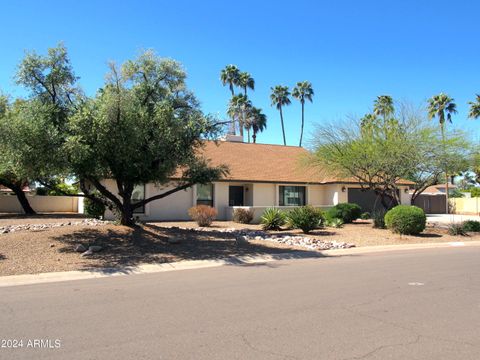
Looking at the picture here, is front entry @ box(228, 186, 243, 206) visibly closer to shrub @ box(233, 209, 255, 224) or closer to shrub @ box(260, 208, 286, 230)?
shrub @ box(233, 209, 255, 224)

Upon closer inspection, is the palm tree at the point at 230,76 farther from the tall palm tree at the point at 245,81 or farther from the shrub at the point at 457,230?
the shrub at the point at 457,230

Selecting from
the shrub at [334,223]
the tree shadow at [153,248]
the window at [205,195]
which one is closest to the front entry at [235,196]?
the window at [205,195]

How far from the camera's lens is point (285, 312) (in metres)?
6.72

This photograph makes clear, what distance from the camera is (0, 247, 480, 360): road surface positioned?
5.08 meters

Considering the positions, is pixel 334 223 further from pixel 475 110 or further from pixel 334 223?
pixel 475 110

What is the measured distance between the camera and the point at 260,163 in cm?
3156

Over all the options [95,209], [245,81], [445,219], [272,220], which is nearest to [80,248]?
[272,220]

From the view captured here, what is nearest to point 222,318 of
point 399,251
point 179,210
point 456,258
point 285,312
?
point 285,312

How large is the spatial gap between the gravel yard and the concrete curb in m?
0.39

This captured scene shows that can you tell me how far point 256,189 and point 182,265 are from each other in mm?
17587

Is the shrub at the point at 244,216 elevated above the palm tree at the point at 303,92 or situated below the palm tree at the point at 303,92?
below

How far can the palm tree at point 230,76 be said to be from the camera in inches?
2375

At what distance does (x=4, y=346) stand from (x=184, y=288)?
3.86 metres

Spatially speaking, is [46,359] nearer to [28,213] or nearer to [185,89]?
[185,89]
